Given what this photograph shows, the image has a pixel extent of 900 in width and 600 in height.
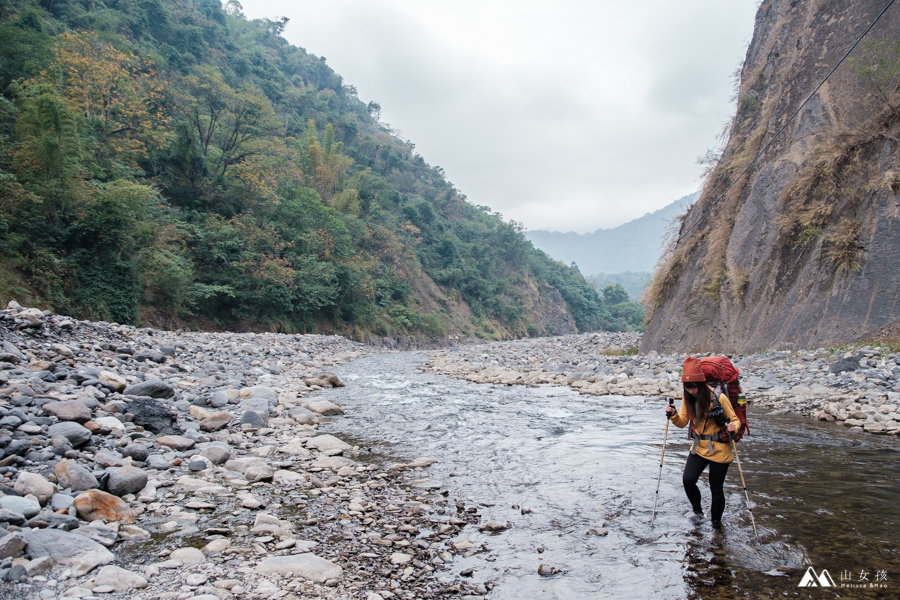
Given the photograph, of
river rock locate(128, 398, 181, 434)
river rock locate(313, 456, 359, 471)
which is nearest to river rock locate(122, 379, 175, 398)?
river rock locate(128, 398, 181, 434)

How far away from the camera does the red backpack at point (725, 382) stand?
371 centimetres

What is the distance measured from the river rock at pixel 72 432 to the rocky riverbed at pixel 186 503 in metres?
0.02

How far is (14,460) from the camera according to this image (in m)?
3.60

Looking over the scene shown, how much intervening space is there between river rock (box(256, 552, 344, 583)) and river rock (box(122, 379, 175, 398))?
13.9ft

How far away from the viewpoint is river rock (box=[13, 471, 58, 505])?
321 cm

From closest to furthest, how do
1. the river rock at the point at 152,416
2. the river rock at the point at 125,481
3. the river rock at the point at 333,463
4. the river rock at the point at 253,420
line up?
the river rock at the point at 125,481 < the river rock at the point at 333,463 < the river rock at the point at 152,416 < the river rock at the point at 253,420

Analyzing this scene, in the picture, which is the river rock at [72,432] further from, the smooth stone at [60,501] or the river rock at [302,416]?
the river rock at [302,416]

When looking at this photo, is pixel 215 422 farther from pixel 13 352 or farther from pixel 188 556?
pixel 188 556

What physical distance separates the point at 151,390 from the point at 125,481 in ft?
8.99

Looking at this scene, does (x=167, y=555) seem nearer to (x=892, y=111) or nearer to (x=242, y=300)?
(x=892, y=111)

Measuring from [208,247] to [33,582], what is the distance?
24.1 meters

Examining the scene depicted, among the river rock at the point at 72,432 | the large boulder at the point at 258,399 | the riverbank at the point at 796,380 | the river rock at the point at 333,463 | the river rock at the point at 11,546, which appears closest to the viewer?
the river rock at the point at 11,546

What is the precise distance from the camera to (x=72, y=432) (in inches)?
164

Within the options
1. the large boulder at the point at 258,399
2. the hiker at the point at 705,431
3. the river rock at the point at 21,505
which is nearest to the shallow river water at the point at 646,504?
the hiker at the point at 705,431
